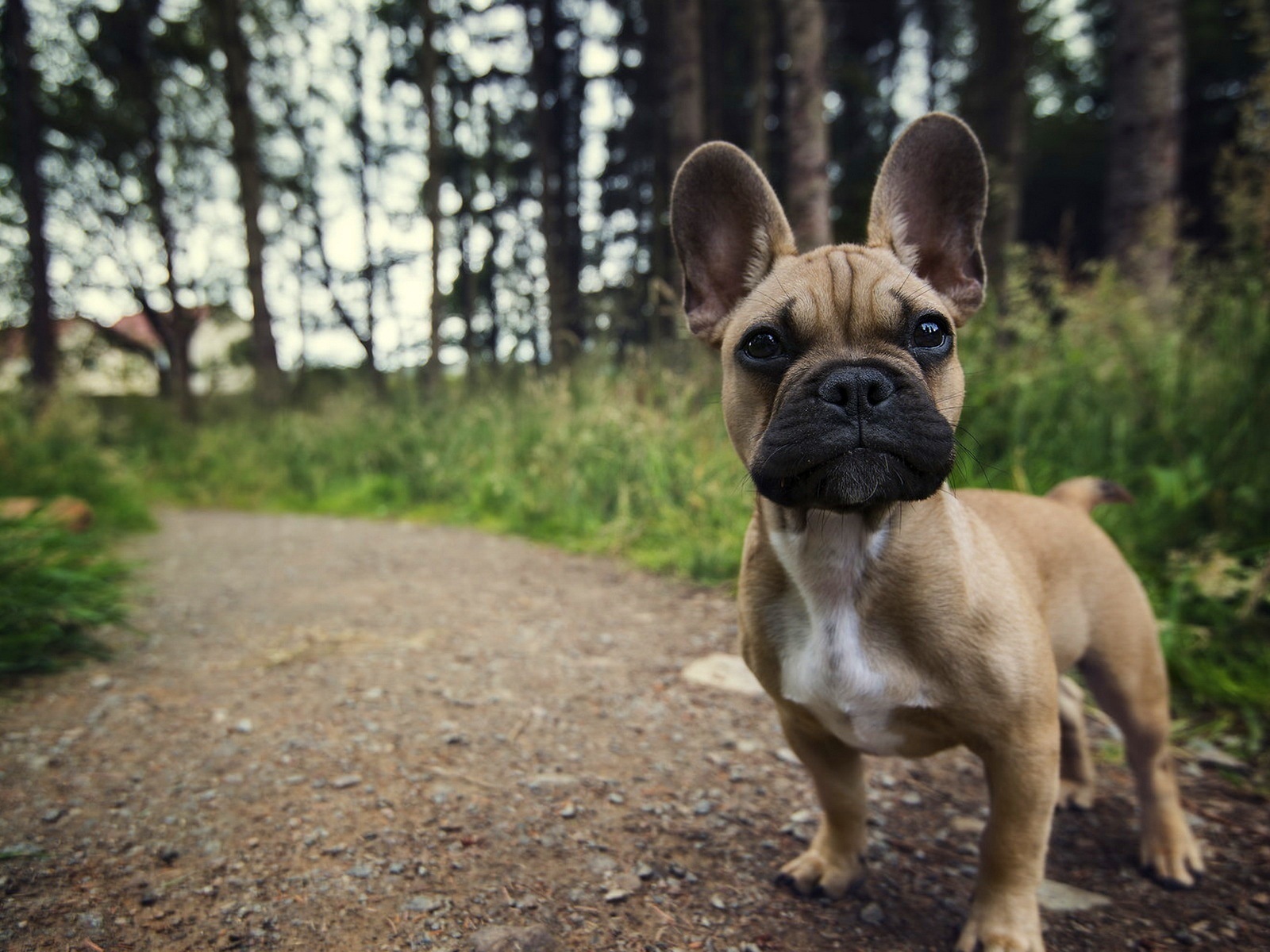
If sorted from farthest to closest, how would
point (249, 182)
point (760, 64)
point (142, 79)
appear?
point (142, 79), point (249, 182), point (760, 64)

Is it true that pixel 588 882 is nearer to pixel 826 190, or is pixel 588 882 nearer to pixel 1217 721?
pixel 1217 721

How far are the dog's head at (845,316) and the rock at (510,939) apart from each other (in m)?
1.23

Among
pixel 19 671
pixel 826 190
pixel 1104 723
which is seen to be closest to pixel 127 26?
pixel 826 190

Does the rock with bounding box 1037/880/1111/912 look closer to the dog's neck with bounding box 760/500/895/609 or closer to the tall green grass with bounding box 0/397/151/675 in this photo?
the dog's neck with bounding box 760/500/895/609

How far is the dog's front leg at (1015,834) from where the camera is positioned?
6.17 ft

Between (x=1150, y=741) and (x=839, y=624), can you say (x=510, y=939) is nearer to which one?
(x=839, y=624)

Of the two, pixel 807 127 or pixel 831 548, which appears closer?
pixel 831 548

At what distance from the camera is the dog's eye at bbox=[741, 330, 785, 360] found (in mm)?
2033

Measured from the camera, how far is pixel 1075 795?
2.83 meters

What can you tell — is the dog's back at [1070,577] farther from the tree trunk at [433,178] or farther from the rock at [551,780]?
the tree trunk at [433,178]

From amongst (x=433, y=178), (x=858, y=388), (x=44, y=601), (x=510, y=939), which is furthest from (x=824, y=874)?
(x=433, y=178)

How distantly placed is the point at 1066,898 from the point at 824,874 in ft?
2.40

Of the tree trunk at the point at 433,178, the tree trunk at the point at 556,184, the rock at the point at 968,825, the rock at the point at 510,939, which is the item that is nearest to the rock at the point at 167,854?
the rock at the point at 510,939

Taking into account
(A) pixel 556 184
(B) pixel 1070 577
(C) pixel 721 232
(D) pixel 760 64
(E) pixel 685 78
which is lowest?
(B) pixel 1070 577
